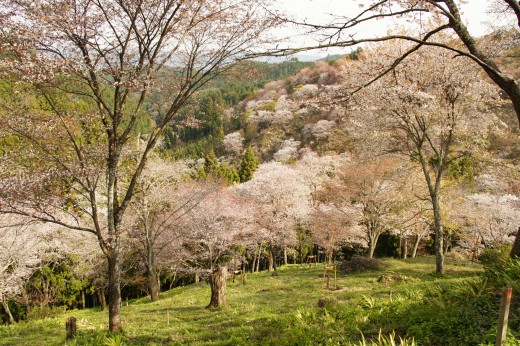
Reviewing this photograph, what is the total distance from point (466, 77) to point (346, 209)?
1172cm

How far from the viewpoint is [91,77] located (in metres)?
7.44

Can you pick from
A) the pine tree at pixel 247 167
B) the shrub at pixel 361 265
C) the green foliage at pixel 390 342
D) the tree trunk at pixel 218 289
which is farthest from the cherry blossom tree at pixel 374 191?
the pine tree at pixel 247 167

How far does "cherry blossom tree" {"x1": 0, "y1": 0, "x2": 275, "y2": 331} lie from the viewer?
6.40 m

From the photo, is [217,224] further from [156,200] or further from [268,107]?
[268,107]

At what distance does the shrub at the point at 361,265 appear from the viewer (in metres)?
17.0

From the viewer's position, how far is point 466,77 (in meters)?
11.8

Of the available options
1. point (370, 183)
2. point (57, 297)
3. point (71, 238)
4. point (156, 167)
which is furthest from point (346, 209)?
point (57, 297)

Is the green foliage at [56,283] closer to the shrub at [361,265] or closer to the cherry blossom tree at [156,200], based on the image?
the cherry blossom tree at [156,200]

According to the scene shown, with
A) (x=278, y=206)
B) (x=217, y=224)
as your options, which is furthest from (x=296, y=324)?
(x=278, y=206)

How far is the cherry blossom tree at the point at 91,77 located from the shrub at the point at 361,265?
1332 cm

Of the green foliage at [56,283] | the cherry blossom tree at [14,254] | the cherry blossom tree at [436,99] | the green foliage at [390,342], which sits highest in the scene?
the cherry blossom tree at [436,99]

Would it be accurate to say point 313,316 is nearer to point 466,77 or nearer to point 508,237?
point 466,77

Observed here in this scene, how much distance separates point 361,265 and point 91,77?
1613 cm

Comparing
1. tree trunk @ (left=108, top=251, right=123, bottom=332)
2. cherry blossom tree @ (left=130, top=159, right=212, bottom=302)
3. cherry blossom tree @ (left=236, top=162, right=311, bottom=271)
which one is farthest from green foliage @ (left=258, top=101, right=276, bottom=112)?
tree trunk @ (left=108, top=251, right=123, bottom=332)
